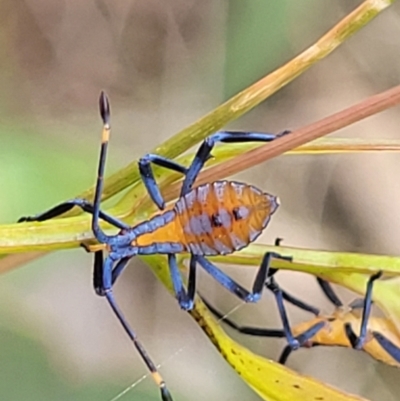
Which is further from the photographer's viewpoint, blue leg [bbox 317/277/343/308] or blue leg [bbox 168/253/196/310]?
blue leg [bbox 317/277/343/308]

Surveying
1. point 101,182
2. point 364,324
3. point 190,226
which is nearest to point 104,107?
point 101,182

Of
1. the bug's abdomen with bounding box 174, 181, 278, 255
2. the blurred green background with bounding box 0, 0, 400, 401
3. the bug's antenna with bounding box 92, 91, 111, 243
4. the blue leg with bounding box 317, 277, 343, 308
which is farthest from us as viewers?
the blurred green background with bounding box 0, 0, 400, 401

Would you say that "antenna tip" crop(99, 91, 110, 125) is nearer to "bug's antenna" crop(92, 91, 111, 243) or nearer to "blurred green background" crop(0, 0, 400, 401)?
"bug's antenna" crop(92, 91, 111, 243)

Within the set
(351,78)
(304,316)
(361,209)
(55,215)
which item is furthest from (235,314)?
(55,215)

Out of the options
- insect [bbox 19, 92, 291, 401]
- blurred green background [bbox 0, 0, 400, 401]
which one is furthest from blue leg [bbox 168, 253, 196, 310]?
blurred green background [bbox 0, 0, 400, 401]

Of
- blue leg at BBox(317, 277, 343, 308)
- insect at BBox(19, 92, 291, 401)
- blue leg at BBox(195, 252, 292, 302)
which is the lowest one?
blue leg at BBox(317, 277, 343, 308)

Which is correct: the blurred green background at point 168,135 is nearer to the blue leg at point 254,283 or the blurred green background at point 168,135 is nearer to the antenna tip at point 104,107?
the blue leg at point 254,283
